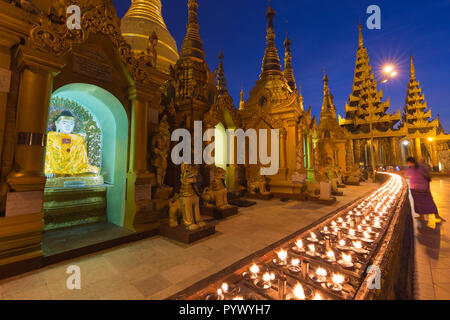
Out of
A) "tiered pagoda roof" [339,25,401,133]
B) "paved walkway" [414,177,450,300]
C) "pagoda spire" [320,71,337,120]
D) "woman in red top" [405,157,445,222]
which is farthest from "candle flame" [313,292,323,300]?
"tiered pagoda roof" [339,25,401,133]

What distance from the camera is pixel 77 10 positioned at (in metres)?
4.12

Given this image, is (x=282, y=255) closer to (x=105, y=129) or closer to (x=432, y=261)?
(x=432, y=261)

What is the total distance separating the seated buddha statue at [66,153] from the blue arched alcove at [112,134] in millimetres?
544

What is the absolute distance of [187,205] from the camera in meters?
4.59

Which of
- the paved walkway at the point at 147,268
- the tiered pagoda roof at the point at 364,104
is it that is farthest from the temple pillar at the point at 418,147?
the paved walkway at the point at 147,268

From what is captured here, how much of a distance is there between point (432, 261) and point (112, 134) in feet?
26.2

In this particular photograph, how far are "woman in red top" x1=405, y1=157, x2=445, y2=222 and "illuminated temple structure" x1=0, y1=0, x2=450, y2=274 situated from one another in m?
2.84

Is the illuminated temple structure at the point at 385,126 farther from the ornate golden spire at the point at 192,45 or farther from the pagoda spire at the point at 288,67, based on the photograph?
the ornate golden spire at the point at 192,45

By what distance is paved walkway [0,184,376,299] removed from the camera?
2.52 meters

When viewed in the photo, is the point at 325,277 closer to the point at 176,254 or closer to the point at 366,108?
the point at 176,254

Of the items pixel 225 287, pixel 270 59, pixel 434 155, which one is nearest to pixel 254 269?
pixel 225 287

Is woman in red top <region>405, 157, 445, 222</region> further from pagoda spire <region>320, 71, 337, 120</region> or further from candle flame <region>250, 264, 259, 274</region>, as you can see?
pagoda spire <region>320, 71, 337, 120</region>

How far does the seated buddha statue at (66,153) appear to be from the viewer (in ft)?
17.0
